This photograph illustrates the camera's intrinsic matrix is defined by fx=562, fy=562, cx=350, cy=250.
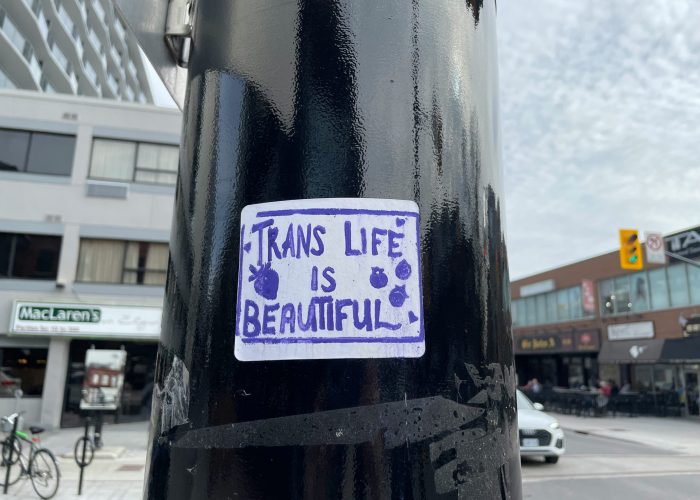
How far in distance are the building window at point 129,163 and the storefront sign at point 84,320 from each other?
4414 mm

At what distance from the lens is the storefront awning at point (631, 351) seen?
25703 mm

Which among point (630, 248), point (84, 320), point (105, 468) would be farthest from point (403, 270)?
point (84, 320)

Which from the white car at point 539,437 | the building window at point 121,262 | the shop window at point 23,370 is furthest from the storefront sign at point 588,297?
the shop window at point 23,370

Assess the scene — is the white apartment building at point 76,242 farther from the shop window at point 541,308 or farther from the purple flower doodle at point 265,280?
the shop window at point 541,308

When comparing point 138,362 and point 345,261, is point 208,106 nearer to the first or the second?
point 345,261

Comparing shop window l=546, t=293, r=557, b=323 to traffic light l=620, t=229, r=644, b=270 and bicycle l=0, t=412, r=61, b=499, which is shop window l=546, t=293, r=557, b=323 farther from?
bicycle l=0, t=412, r=61, b=499

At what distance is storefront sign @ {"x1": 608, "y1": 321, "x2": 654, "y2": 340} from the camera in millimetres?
27247

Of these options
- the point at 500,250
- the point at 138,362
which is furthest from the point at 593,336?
the point at 500,250

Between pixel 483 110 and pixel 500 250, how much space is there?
393mm

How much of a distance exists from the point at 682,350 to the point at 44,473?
24.0 metres

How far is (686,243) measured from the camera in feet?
81.5

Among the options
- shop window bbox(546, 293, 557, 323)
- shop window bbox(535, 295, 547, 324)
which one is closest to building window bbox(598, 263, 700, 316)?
shop window bbox(546, 293, 557, 323)

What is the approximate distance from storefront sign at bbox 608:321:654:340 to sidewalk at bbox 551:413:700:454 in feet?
14.5

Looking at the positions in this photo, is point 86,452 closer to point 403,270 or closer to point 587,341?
point 403,270
